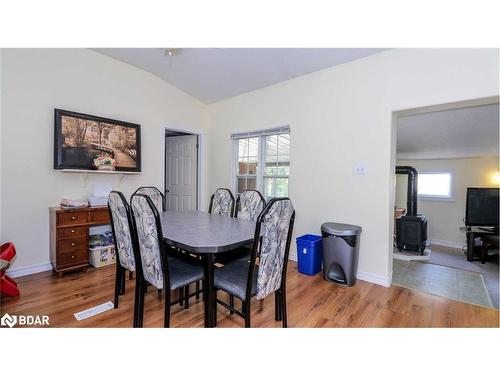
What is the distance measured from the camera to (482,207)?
377 centimetres

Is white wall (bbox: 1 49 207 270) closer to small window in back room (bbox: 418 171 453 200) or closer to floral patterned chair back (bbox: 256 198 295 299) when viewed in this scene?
floral patterned chair back (bbox: 256 198 295 299)

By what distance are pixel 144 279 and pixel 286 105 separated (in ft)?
9.16

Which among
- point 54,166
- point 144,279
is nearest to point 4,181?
point 54,166

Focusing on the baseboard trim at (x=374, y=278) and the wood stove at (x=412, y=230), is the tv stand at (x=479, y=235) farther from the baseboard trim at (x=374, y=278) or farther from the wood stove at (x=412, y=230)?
the baseboard trim at (x=374, y=278)

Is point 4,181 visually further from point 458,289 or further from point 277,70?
point 458,289

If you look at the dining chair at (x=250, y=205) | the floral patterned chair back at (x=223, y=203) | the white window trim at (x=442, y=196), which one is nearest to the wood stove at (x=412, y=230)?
the white window trim at (x=442, y=196)

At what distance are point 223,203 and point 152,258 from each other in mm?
1378

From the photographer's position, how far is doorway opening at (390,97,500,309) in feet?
8.68

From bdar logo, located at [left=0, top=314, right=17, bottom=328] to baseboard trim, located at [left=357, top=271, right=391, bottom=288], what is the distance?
3.20 m

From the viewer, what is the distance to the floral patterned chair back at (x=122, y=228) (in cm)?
171

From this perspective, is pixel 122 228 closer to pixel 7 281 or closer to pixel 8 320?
pixel 8 320

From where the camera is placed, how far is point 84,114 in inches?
117

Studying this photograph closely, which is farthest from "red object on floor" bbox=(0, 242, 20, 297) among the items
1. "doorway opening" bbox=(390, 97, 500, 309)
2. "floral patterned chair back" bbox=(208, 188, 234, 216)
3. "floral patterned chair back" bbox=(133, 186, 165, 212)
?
"doorway opening" bbox=(390, 97, 500, 309)

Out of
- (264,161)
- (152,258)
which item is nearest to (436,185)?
(264,161)
